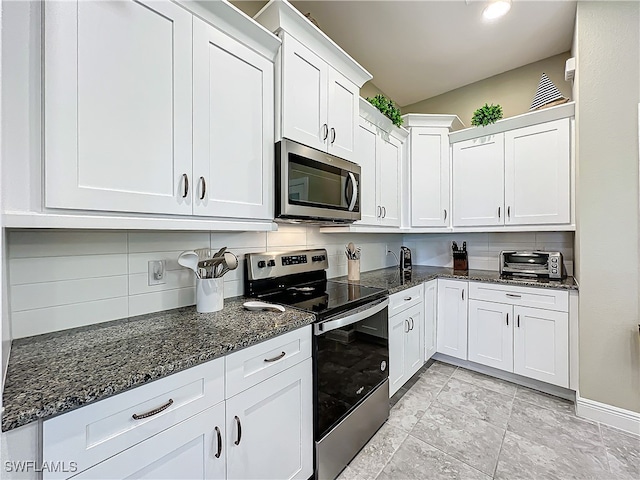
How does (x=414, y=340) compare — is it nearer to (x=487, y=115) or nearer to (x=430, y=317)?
(x=430, y=317)

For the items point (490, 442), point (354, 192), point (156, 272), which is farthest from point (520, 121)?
point (156, 272)

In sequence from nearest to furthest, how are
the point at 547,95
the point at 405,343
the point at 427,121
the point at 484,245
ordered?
the point at 405,343 < the point at 547,95 < the point at 427,121 < the point at 484,245

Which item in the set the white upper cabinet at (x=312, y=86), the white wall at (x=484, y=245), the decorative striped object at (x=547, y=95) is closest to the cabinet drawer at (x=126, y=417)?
the white upper cabinet at (x=312, y=86)

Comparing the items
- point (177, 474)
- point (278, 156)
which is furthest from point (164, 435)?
point (278, 156)

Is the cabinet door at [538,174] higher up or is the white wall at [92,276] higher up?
the cabinet door at [538,174]

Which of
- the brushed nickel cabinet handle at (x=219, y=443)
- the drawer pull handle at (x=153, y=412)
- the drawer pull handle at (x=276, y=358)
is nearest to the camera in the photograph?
the drawer pull handle at (x=153, y=412)

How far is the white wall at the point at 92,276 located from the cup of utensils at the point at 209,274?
143mm

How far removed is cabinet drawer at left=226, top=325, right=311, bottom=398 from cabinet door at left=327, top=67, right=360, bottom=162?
3.98 ft

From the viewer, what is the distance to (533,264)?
247 centimetres

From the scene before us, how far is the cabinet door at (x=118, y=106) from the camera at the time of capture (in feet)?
2.86

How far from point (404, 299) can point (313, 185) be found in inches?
45.9

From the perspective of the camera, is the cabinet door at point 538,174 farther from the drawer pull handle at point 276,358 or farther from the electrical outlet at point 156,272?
the electrical outlet at point 156,272

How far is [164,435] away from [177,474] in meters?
0.16

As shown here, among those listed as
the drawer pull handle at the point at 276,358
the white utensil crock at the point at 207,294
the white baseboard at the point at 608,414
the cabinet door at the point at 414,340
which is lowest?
the white baseboard at the point at 608,414
